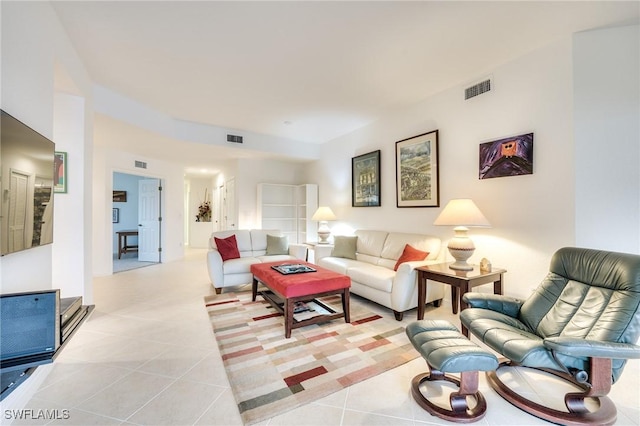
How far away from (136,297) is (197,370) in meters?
2.35

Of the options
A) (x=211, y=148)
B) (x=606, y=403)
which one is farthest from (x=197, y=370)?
(x=211, y=148)

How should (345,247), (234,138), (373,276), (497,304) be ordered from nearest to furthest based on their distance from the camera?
1. (497,304)
2. (373,276)
3. (345,247)
4. (234,138)

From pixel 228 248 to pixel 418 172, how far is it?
119 inches

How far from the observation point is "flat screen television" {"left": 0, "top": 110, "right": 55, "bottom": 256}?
50.5 inches

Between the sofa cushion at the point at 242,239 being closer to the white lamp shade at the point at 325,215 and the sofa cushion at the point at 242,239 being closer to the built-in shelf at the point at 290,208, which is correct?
the white lamp shade at the point at 325,215

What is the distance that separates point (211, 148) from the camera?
16.8 feet

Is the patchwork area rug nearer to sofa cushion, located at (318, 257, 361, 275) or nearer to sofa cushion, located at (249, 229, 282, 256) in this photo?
sofa cushion, located at (318, 257, 361, 275)

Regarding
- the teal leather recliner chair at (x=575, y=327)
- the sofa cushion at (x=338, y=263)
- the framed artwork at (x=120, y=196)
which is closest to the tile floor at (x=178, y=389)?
the teal leather recliner chair at (x=575, y=327)

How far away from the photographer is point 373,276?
3203 millimetres

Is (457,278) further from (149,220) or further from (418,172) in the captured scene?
(149,220)

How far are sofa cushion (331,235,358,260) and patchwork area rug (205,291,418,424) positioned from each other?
110 cm

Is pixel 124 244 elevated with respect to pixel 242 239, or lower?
lower

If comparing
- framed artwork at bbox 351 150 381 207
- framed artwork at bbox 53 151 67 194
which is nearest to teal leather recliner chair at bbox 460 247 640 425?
framed artwork at bbox 351 150 381 207

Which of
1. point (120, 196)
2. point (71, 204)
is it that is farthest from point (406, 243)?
point (120, 196)
